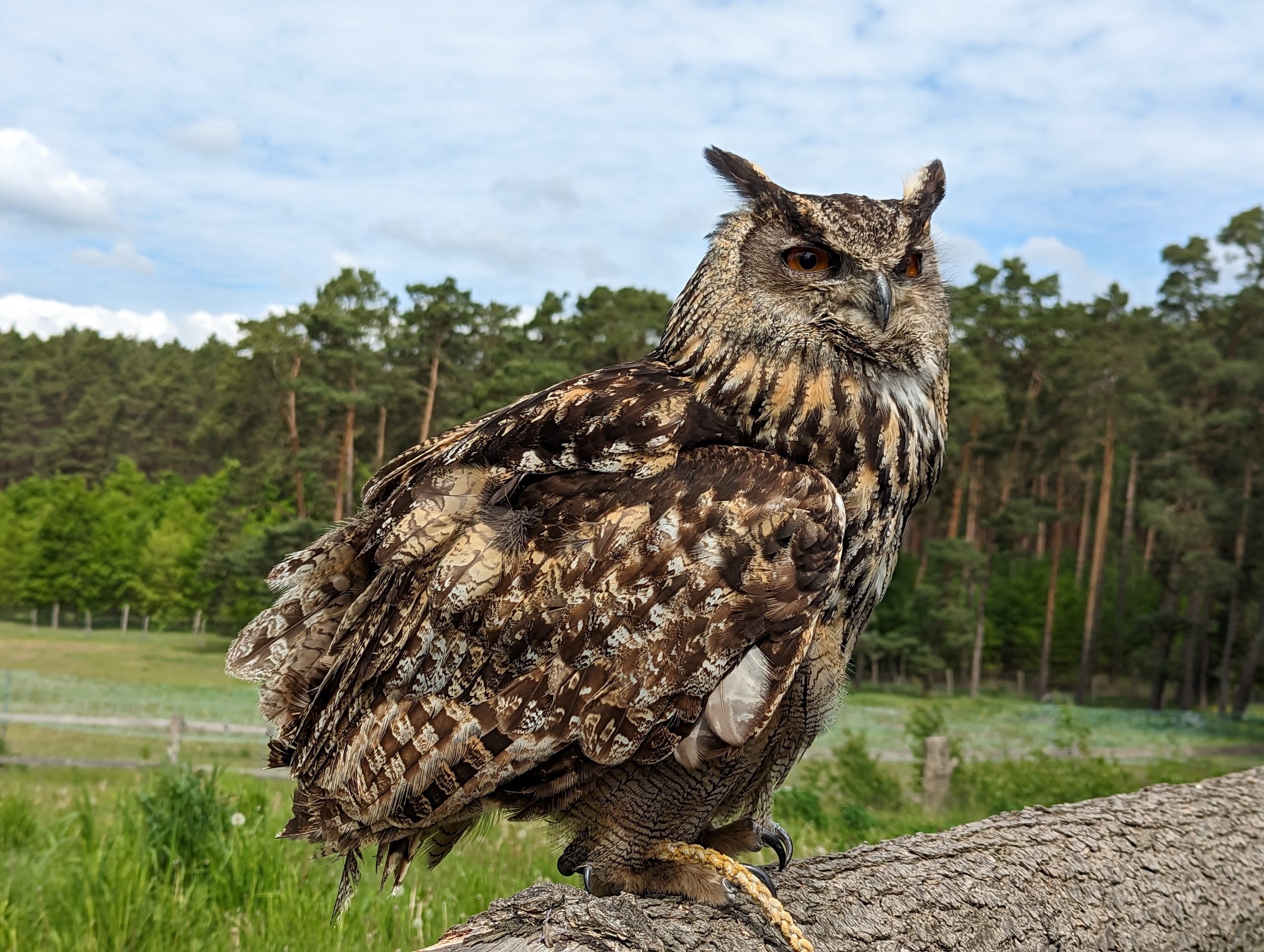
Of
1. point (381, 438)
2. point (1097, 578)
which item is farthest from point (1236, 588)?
point (381, 438)

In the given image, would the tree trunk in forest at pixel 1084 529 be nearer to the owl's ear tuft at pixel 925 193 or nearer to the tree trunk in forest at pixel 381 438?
the tree trunk in forest at pixel 381 438

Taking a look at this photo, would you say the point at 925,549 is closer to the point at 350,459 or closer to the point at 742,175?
the point at 350,459

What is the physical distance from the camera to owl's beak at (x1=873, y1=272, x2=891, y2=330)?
2211mm

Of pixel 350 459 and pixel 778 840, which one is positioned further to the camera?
pixel 350 459

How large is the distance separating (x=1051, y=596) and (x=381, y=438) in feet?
76.6

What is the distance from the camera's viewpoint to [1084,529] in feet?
107

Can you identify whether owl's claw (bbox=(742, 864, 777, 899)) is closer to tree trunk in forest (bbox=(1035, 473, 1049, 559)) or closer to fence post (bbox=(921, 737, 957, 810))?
fence post (bbox=(921, 737, 957, 810))

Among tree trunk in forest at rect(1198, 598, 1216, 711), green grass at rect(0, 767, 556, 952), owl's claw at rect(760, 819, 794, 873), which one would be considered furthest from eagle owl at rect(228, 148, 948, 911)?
tree trunk in forest at rect(1198, 598, 1216, 711)

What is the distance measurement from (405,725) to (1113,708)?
34.2 m

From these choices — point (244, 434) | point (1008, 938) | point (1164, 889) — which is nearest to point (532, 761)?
point (1008, 938)

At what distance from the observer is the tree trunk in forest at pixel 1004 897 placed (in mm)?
1863

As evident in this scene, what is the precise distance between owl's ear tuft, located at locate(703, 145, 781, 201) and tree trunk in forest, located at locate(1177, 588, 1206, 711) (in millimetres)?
29386

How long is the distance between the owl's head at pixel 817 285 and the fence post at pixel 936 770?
905cm

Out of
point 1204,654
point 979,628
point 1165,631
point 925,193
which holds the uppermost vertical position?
point 925,193
